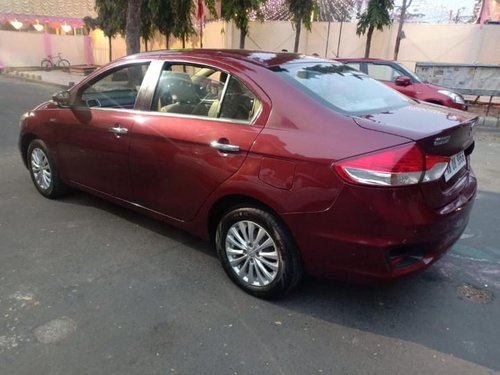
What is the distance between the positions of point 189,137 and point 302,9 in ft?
43.7

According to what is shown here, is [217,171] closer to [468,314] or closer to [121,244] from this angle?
[121,244]

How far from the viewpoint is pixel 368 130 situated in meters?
2.70

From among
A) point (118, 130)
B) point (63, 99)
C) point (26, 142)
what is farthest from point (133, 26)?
point (118, 130)

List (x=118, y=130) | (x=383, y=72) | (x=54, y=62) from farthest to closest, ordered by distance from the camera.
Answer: (x=54, y=62) < (x=383, y=72) < (x=118, y=130)

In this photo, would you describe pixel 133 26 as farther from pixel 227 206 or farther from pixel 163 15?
pixel 227 206

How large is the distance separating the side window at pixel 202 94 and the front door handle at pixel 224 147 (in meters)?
0.21

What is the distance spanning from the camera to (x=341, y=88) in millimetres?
3404

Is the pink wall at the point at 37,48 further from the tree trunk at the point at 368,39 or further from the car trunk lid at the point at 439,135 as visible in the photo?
the car trunk lid at the point at 439,135

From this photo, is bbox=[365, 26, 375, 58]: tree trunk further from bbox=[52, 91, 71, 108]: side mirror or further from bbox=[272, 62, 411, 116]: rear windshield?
bbox=[52, 91, 71, 108]: side mirror

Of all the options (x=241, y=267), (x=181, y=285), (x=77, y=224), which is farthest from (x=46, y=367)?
(x=77, y=224)

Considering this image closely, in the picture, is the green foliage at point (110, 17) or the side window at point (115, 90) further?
the green foliage at point (110, 17)

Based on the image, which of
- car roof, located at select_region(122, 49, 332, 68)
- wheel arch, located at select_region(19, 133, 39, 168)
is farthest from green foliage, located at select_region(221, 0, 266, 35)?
car roof, located at select_region(122, 49, 332, 68)

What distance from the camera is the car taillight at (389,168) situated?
2537 mm

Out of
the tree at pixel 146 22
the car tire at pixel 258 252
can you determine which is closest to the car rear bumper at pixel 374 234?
the car tire at pixel 258 252
